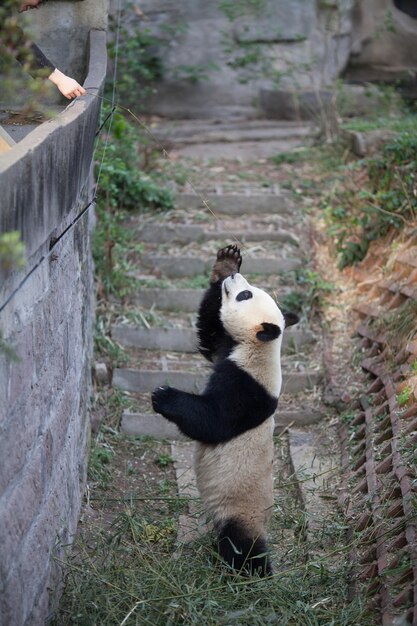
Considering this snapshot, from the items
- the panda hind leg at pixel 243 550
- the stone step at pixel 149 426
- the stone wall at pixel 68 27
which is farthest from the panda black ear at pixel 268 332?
the stone wall at pixel 68 27

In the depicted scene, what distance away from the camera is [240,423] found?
4855 millimetres

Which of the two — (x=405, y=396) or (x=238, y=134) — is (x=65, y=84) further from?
(x=238, y=134)

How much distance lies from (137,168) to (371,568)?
17.2 ft

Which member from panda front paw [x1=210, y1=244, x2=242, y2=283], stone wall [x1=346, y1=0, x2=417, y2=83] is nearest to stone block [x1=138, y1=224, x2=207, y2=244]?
panda front paw [x1=210, y1=244, x2=242, y2=283]

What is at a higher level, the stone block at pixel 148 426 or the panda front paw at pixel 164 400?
the panda front paw at pixel 164 400

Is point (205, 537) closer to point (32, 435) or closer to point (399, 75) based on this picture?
point (32, 435)

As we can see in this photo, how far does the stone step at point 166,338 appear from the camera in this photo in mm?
7336

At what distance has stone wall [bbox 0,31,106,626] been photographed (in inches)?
129

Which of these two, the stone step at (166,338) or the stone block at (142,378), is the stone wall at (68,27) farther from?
the stone block at (142,378)

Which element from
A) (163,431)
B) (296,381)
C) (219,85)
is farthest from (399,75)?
(163,431)

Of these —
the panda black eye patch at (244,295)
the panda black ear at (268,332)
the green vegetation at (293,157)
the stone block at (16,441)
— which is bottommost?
the green vegetation at (293,157)

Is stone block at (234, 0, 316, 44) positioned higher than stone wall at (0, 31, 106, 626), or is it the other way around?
stone wall at (0, 31, 106, 626)

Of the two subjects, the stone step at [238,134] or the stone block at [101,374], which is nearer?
the stone block at [101,374]

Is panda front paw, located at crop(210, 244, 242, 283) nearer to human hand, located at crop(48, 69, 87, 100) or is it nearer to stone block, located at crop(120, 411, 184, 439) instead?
human hand, located at crop(48, 69, 87, 100)
